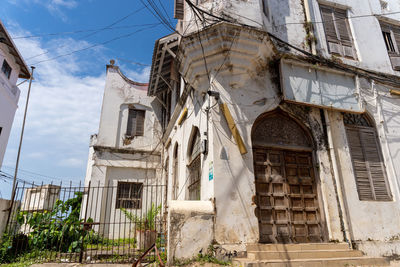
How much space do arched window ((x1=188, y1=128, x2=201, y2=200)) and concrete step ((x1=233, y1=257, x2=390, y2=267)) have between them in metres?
2.76

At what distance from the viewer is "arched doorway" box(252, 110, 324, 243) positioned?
6.38 m

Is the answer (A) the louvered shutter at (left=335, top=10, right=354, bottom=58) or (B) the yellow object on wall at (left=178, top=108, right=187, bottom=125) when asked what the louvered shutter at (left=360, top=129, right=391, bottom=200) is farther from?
(B) the yellow object on wall at (left=178, top=108, right=187, bottom=125)

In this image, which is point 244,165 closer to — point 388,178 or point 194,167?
point 194,167

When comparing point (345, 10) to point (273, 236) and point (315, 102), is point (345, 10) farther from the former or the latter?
point (273, 236)

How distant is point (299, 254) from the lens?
17.8ft

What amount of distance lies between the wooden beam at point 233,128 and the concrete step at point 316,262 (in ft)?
7.75

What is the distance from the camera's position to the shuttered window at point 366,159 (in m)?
7.31

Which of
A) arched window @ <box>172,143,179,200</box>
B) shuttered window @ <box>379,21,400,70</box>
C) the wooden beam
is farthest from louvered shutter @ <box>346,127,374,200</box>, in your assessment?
arched window @ <box>172,143,179,200</box>

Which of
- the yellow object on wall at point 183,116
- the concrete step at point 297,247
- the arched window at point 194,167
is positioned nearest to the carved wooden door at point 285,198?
the concrete step at point 297,247

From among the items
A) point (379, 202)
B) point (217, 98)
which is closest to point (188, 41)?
point (217, 98)

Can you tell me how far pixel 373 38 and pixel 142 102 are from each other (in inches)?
419

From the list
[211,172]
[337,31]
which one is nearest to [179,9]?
[337,31]

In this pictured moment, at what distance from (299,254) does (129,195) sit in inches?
341

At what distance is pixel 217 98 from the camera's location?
21.5 ft
